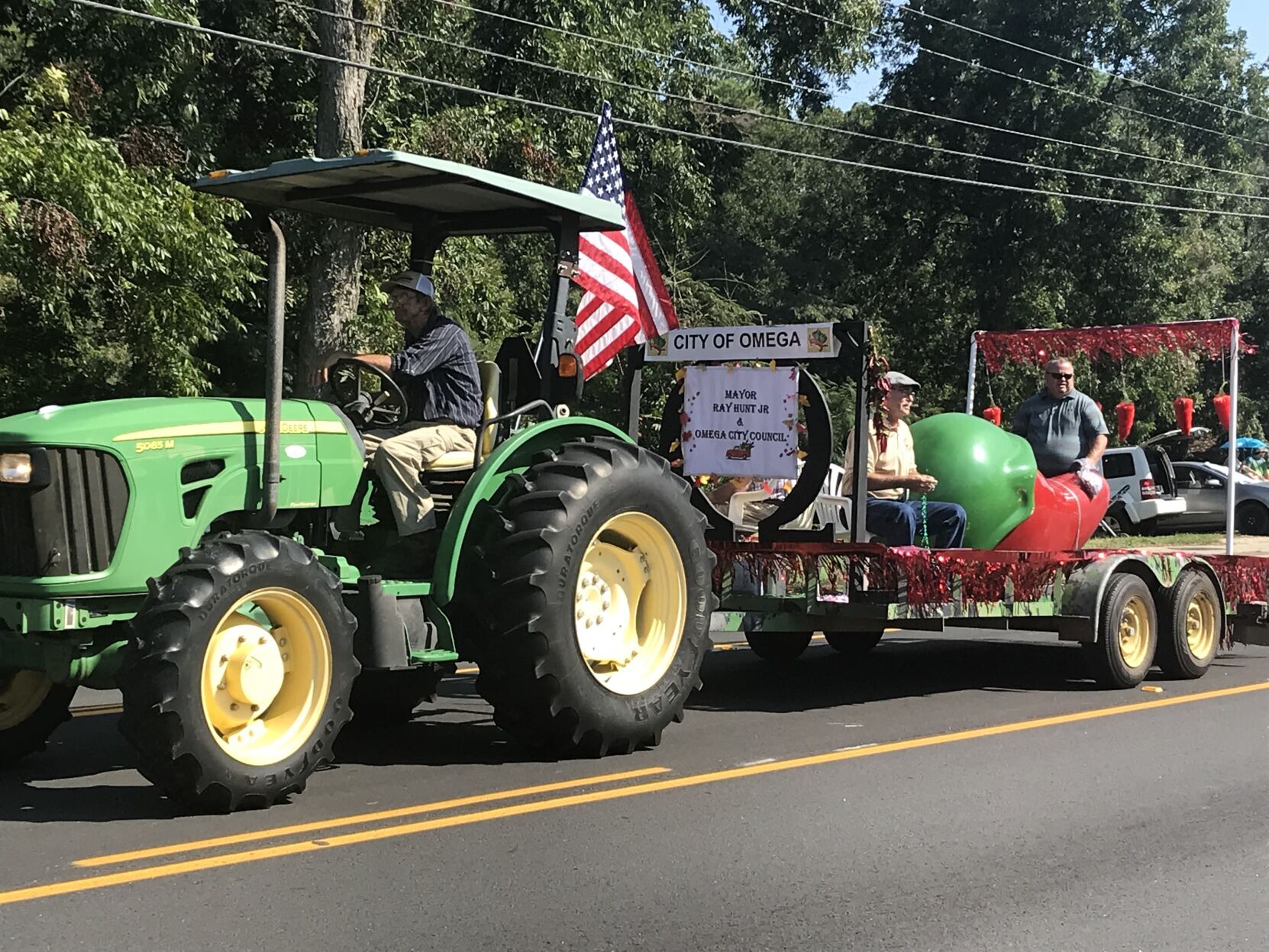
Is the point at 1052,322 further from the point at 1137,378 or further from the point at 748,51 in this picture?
the point at 748,51

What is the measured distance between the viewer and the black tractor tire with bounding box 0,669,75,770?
6.64m

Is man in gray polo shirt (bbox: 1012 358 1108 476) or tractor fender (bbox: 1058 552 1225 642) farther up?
man in gray polo shirt (bbox: 1012 358 1108 476)

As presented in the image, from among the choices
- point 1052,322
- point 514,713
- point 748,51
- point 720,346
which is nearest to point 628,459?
point 514,713

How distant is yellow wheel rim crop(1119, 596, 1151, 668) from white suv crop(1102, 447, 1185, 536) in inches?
734

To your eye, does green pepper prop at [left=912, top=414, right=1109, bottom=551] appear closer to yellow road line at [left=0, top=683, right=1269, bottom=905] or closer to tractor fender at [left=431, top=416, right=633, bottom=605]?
yellow road line at [left=0, top=683, right=1269, bottom=905]

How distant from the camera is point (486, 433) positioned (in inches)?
298

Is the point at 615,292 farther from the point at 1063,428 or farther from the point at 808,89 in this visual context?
the point at 808,89

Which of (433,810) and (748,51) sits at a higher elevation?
(748,51)

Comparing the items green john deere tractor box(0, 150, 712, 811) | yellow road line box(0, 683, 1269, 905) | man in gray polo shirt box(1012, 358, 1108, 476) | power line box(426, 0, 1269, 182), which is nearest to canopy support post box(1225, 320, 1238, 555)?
man in gray polo shirt box(1012, 358, 1108, 476)

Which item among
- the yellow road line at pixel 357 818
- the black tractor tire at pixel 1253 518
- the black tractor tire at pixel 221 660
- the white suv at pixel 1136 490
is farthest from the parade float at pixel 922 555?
the black tractor tire at pixel 1253 518

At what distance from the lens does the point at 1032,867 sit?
5.56 metres

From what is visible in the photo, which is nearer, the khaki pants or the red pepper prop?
the khaki pants

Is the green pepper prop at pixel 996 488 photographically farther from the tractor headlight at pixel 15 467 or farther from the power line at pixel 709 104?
the power line at pixel 709 104

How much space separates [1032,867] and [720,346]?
4390 millimetres
